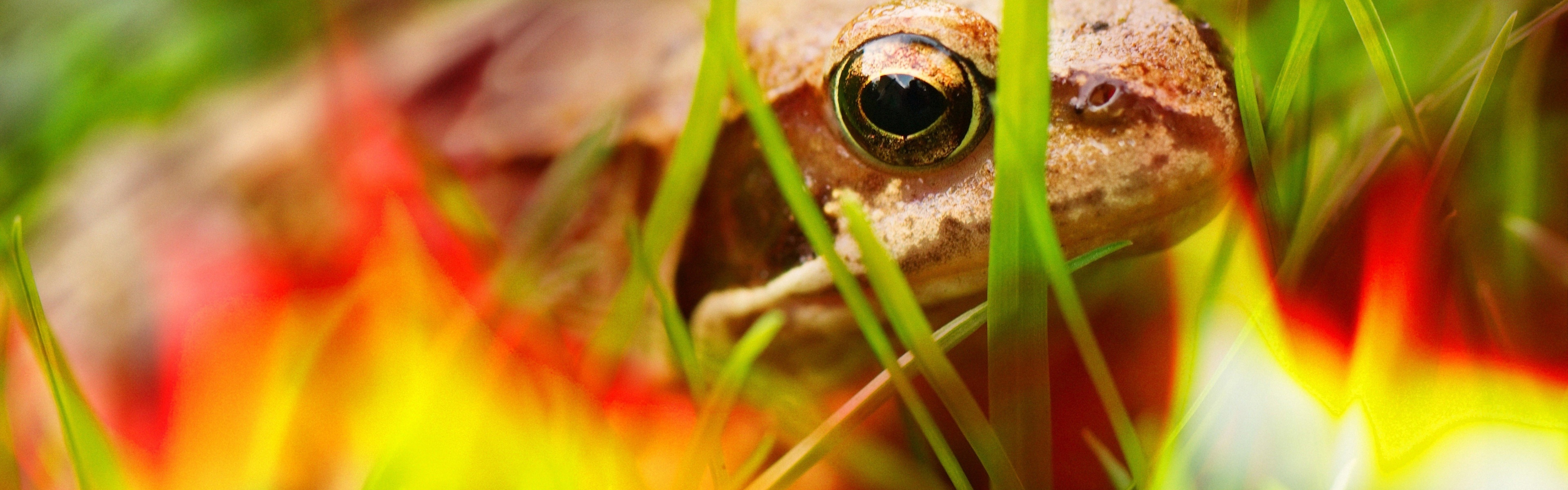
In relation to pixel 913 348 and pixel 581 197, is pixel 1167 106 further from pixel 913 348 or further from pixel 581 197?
pixel 581 197

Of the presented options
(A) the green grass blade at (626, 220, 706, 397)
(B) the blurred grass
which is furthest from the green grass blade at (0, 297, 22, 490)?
(B) the blurred grass

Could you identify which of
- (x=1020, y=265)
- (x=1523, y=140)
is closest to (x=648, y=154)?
(x=1020, y=265)

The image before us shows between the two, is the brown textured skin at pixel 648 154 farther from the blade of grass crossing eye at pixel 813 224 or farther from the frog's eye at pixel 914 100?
the blade of grass crossing eye at pixel 813 224

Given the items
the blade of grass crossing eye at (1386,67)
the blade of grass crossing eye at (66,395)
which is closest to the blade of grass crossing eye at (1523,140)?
the blade of grass crossing eye at (1386,67)

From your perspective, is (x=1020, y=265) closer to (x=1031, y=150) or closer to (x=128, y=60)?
(x=1031, y=150)

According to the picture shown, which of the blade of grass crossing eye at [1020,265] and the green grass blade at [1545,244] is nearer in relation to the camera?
the blade of grass crossing eye at [1020,265]

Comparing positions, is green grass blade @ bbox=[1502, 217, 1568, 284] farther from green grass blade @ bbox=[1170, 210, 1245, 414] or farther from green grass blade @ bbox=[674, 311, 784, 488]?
green grass blade @ bbox=[674, 311, 784, 488]
